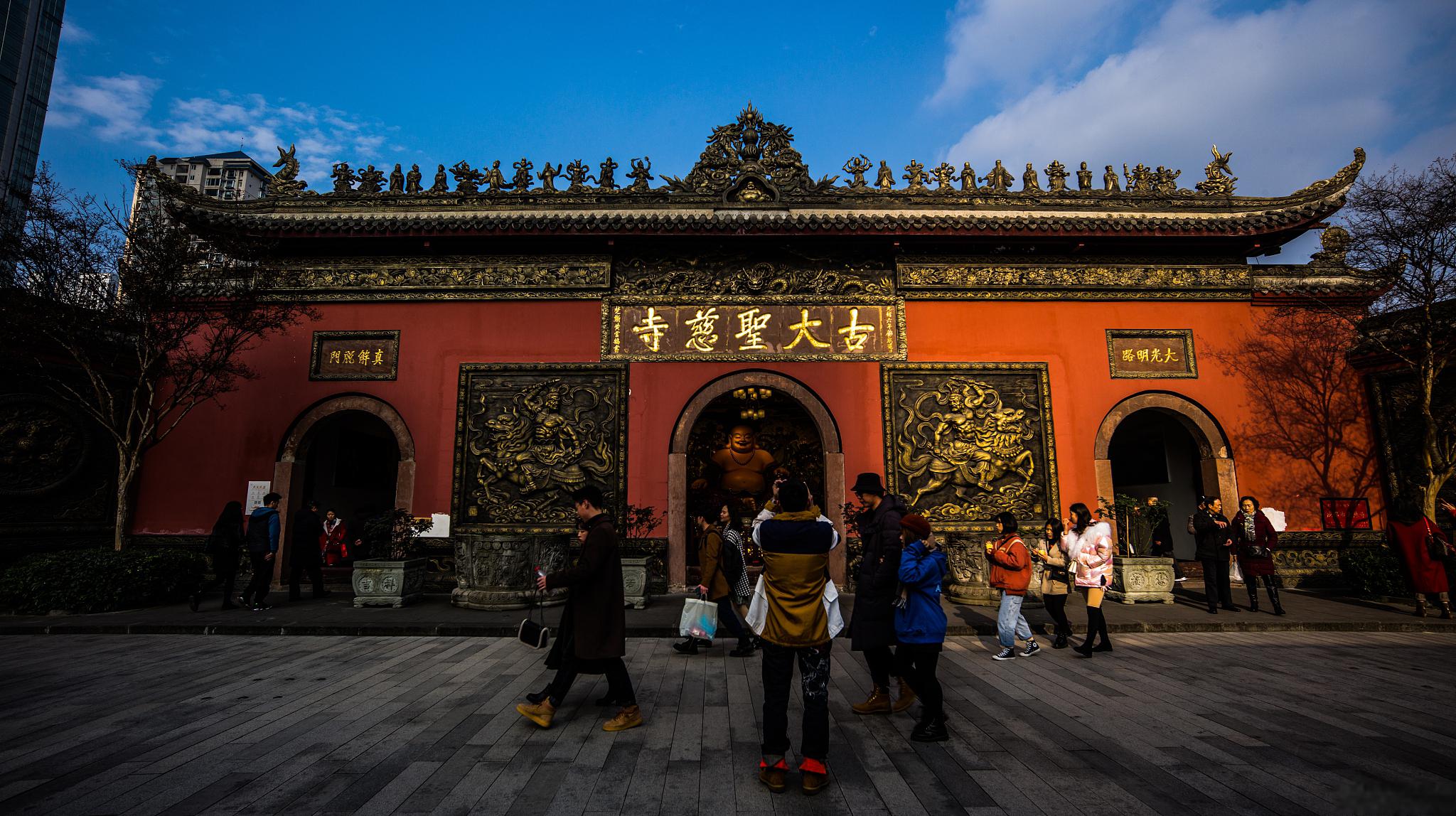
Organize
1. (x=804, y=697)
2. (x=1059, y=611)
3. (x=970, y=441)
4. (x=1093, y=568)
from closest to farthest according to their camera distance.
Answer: (x=804, y=697) < (x=1093, y=568) < (x=1059, y=611) < (x=970, y=441)

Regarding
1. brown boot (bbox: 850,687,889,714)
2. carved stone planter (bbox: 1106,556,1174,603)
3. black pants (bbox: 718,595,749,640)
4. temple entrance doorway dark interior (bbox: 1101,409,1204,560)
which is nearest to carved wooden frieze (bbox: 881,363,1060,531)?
carved stone planter (bbox: 1106,556,1174,603)

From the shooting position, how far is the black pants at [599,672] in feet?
12.6

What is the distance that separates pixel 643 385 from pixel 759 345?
6.42ft

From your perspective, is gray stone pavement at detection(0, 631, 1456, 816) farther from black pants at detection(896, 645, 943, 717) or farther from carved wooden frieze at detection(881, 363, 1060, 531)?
carved wooden frieze at detection(881, 363, 1060, 531)

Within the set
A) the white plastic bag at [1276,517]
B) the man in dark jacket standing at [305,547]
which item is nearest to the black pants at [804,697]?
the man in dark jacket standing at [305,547]

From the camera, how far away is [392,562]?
27.5 ft

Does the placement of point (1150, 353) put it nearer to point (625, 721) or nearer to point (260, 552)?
point (625, 721)

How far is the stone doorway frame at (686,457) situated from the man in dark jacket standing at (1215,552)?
4.45 m

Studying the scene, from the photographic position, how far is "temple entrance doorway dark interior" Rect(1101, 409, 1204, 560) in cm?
1273

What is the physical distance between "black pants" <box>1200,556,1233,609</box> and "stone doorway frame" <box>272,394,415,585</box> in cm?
1087

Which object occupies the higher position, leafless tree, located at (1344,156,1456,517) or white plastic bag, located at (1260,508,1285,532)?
leafless tree, located at (1344,156,1456,517)

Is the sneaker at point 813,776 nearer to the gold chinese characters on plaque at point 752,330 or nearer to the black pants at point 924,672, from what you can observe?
the black pants at point 924,672

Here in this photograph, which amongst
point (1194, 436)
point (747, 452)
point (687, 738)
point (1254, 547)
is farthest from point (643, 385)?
point (1194, 436)

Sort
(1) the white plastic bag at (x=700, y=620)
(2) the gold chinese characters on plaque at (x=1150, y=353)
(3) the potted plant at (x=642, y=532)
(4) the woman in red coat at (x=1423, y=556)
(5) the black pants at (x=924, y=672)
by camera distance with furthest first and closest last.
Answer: (2) the gold chinese characters on plaque at (x=1150, y=353) < (3) the potted plant at (x=642, y=532) < (4) the woman in red coat at (x=1423, y=556) < (1) the white plastic bag at (x=700, y=620) < (5) the black pants at (x=924, y=672)
